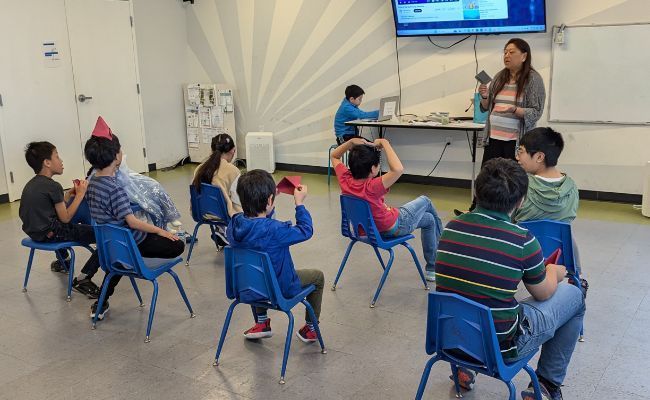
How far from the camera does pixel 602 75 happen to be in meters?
5.86

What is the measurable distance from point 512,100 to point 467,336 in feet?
9.79

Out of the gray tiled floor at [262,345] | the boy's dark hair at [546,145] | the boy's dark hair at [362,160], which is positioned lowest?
the gray tiled floor at [262,345]

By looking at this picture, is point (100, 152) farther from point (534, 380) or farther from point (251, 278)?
point (534, 380)

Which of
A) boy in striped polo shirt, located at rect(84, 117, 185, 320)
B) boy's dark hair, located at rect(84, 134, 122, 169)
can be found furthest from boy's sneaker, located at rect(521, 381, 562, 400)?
boy's dark hair, located at rect(84, 134, 122, 169)

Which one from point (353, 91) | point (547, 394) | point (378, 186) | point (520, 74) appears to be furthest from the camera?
point (353, 91)

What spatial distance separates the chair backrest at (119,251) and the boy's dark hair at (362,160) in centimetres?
134

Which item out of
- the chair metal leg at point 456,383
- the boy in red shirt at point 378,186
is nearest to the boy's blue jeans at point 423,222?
Result: the boy in red shirt at point 378,186

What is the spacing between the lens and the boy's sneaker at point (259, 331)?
10.3 ft

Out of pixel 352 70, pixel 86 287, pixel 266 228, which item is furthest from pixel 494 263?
pixel 352 70

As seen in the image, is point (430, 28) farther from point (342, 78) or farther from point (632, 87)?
point (632, 87)

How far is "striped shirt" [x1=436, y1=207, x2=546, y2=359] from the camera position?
203 centimetres

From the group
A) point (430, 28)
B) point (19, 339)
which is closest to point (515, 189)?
point (19, 339)

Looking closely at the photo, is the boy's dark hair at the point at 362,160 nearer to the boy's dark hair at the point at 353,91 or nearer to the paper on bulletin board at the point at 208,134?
the boy's dark hair at the point at 353,91

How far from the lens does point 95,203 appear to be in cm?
337
